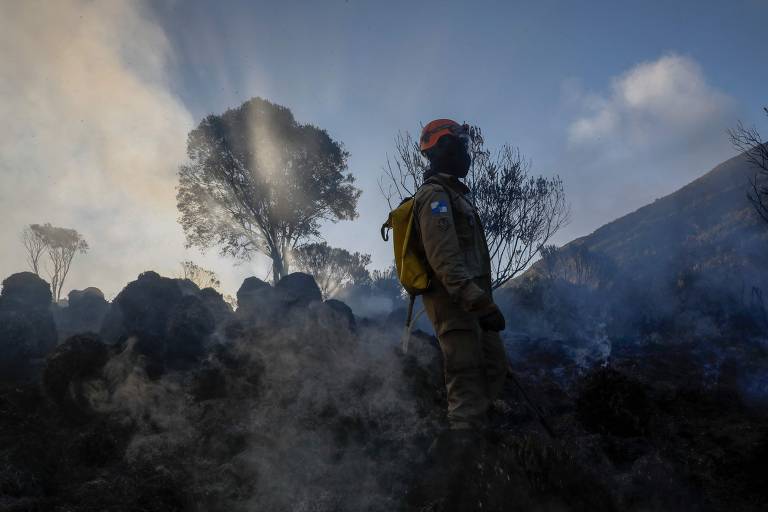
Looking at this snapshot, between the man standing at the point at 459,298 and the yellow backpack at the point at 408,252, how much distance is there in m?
0.05

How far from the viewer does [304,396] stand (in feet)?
17.4

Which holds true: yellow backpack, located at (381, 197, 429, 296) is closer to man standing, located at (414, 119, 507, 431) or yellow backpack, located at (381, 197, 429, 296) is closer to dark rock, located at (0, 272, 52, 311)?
man standing, located at (414, 119, 507, 431)

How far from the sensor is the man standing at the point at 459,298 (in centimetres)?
216

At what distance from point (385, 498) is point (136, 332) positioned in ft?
21.3

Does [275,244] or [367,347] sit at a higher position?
[275,244]

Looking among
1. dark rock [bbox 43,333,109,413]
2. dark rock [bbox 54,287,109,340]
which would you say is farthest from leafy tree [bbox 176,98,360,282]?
dark rock [bbox 43,333,109,413]

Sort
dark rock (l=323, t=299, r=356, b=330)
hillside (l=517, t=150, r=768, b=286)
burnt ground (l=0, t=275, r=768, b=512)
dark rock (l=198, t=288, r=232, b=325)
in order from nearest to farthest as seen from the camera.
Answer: burnt ground (l=0, t=275, r=768, b=512) → dark rock (l=198, t=288, r=232, b=325) → dark rock (l=323, t=299, r=356, b=330) → hillside (l=517, t=150, r=768, b=286)

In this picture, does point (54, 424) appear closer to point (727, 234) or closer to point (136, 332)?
point (136, 332)

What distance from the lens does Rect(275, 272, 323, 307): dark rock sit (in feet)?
31.9

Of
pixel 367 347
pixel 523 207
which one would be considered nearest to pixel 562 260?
pixel 523 207

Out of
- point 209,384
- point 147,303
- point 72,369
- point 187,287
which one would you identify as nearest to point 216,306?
point 147,303

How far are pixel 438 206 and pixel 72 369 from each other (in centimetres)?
567

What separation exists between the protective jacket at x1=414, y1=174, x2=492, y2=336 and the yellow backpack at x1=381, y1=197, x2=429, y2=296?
51 mm

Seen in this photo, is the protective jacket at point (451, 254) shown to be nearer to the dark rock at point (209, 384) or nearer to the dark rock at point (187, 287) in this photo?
the dark rock at point (209, 384)
